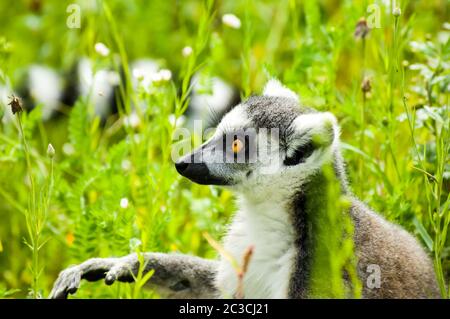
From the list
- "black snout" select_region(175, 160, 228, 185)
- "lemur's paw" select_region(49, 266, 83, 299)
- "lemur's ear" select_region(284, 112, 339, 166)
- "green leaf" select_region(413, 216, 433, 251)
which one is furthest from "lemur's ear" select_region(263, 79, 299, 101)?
"lemur's paw" select_region(49, 266, 83, 299)

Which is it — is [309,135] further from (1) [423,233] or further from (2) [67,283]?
(2) [67,283]

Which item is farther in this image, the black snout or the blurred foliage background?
the blurred foliage background

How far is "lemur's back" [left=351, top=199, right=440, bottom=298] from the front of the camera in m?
3.41

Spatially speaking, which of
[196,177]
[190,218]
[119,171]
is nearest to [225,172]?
[196,177]

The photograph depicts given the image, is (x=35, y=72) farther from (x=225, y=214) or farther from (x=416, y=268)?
(x=416, y=268)

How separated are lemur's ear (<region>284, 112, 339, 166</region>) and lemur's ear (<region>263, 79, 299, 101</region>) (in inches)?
15.1

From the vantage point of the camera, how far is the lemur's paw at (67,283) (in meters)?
3.67

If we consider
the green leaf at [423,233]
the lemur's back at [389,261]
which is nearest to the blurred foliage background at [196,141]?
the green leaf at [423,233]

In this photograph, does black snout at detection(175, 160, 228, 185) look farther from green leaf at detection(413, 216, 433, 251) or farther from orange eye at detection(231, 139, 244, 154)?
green leaf at detection(413, 216, 433, 251)

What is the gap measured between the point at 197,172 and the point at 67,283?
2.48 feet

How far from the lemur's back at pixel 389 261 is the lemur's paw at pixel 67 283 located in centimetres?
122

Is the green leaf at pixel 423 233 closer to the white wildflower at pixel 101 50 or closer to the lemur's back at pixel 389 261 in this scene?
the lemur's back at pixel 389 261
